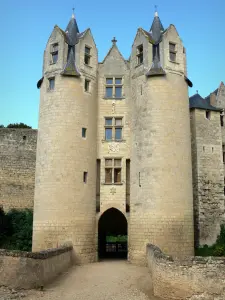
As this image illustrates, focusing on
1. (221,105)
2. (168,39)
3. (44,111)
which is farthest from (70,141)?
(221,105)

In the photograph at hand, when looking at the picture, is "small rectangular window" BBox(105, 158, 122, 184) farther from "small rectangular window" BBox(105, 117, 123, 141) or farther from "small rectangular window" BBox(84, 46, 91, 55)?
"small rectangular window" BBox(84, 46, 91, 55)

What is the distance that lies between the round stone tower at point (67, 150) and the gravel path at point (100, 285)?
240cm

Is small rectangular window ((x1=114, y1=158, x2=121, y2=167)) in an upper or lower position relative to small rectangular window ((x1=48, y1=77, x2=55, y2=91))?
lower

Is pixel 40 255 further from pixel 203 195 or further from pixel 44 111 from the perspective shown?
pixel 203 195

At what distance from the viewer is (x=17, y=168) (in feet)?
89.3

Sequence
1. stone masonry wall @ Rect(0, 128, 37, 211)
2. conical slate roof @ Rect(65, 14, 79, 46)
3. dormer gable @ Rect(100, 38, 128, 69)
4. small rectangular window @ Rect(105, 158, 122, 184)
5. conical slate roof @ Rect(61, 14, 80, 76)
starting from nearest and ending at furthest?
conical slate roof @ Rect(61, 14, 80, 76) < small rectangular window @ Rect(105, 158, 122, 184) < conical slate roof @ Rect(65, 14, 79, 46) < dormer gable @ Rect(100, 38, 128, 69) < stone masonry wall @ Rect(0, 128, 37, 211)

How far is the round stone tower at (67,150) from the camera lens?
58.5 feet

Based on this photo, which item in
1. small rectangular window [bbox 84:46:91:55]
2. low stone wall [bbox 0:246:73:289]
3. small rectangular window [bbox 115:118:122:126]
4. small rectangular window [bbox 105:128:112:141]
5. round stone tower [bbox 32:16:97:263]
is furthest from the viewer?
small rectangular window [bbox 84:46:91:55]

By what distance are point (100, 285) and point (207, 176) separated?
1230 centimetres

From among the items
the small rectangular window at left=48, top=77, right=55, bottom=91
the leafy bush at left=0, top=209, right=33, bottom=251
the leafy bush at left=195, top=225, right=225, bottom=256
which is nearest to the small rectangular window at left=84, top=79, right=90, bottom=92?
the small rectangular window at left=48, top=77, right=55, bottom=91

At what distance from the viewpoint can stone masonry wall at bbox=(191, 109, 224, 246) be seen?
71.3 feet

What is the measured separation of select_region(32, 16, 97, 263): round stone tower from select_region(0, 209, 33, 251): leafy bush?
593 centimetres

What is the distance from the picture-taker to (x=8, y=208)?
26.4 metres

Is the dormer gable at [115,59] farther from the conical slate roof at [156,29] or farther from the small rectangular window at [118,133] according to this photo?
the small rectangular window at [118,133]
